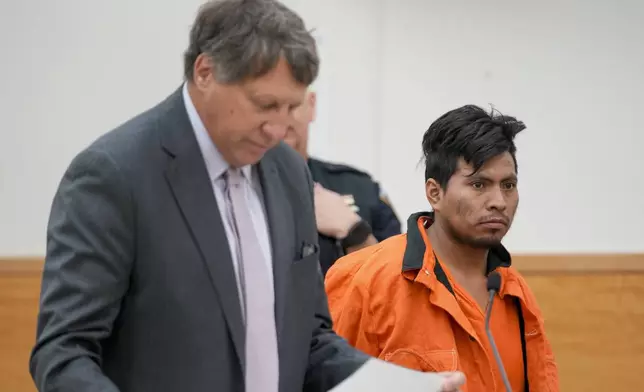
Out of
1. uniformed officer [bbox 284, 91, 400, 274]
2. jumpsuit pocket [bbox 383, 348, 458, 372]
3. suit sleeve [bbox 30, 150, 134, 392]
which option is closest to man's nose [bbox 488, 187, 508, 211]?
jumpsuit pocket [bbox 383, 348, 458, 372]

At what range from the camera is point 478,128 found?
6.41 feet

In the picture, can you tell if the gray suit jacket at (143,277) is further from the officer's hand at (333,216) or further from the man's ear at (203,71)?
the officer's hand at (333,216)

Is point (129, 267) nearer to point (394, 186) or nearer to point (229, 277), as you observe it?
point (229, 277)

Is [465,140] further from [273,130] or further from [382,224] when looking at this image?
[273,130]

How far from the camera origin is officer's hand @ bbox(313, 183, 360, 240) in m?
2.24

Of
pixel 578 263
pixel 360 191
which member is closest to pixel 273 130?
pixel 360 191

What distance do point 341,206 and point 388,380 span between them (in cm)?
114

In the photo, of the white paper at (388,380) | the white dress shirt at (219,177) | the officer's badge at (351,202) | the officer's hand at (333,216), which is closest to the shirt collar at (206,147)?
the white dress shirt at (219,177)

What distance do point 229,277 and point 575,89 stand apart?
272cm

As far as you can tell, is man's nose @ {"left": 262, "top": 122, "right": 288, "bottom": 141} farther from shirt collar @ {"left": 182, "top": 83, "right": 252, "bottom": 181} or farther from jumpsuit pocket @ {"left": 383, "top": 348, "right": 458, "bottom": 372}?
jumpsuit pocket @ {"left": 383, "top": 348, "right": 458, "bottom": 372}

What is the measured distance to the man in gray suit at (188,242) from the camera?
1.05m

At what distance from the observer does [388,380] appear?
3.85 ft

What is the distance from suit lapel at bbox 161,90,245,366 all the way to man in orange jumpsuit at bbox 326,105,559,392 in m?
0.69

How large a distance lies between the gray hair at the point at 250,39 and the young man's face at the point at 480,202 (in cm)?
85
